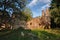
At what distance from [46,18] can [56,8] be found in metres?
4.84

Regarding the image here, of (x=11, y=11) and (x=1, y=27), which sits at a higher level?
(x=11, y=11)

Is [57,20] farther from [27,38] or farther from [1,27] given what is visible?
[27,38]

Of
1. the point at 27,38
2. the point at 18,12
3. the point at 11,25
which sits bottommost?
the point at 27,38

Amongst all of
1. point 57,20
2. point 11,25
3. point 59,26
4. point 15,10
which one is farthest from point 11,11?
point 59,26

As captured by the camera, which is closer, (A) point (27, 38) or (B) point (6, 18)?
(A) point (27, 38)

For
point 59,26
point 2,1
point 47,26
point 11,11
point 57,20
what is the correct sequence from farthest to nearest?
point 47,26, point 59,26, point 57,20, point 11,11, point 2,1

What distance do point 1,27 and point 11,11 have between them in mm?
2265

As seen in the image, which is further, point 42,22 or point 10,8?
point 42,22

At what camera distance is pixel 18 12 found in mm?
20375

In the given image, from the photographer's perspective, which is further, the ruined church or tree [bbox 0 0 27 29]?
the ruined church

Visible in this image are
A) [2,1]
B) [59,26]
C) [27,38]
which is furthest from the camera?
[59,26]

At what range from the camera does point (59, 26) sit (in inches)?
1195

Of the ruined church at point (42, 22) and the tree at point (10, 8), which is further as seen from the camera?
the ruined church at point (42, 22)

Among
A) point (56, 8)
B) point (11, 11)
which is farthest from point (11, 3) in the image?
point (56, 8)
